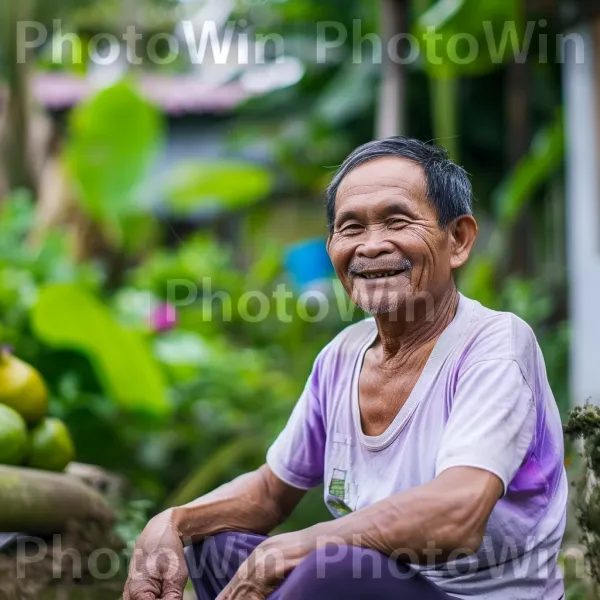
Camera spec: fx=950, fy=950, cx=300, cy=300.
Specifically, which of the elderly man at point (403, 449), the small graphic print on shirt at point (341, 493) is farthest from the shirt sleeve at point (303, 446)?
the small graphic print on shirt at point (341, 493)

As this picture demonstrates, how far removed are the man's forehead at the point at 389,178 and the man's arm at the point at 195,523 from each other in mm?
679

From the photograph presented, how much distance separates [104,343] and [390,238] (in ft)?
9.71

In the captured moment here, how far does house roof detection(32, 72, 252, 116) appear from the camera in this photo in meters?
11.3

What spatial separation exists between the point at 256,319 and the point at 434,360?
6.15 m

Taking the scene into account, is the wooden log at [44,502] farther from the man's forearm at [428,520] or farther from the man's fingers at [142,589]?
the man's forearm at [428,520]

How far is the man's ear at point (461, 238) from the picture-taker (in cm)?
188

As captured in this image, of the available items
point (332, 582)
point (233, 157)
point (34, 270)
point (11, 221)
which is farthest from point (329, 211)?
point (233, 157)

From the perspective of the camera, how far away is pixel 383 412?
6.11 feet

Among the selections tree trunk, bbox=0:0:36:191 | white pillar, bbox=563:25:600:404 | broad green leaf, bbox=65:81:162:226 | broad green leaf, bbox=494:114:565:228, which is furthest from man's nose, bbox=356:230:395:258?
tree trunk, bbox=0:0:36:191

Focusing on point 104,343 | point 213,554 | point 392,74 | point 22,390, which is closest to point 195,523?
point 213,554

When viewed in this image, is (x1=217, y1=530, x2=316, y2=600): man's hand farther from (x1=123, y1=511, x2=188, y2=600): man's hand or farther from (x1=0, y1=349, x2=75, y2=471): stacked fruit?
(x1=0, y1=349, x2=75, y2=471): stacked fruit

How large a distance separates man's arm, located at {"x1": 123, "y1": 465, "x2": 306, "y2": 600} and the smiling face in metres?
0.52

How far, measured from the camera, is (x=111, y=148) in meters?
6.52

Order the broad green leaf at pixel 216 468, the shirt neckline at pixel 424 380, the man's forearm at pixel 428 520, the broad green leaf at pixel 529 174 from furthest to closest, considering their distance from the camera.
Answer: the broad green leaf at pixel 529 174 → the broad green leaf at pixel 216 468 → the shirt neckline at pixel 424 380 → the man's forearm at pixel 428 520
